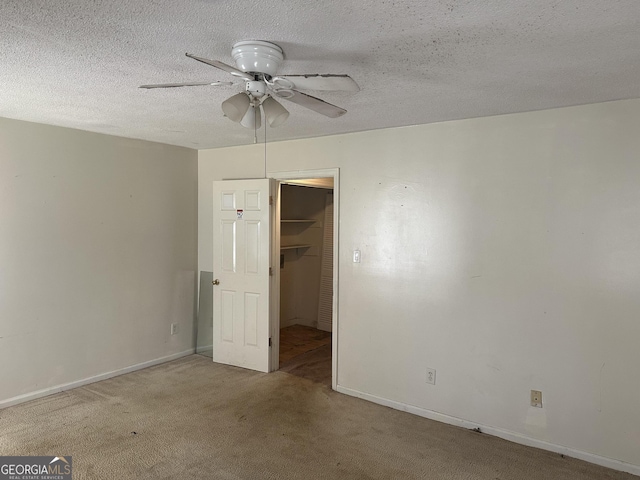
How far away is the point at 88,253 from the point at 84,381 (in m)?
1.20

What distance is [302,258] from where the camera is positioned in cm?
675

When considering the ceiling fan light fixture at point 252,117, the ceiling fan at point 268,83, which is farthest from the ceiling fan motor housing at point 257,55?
the ceiling fan light fixture at point 252,117

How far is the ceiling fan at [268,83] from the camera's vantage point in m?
1.95

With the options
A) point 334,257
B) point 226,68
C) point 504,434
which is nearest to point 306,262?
point 334,257

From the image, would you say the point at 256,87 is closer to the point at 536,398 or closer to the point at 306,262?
the point at 536,398

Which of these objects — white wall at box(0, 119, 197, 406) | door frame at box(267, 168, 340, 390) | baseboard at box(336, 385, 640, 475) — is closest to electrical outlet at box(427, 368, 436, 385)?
baseboard at box(336, 385, 640, 475)

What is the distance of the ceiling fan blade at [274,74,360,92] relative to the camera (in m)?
1.91

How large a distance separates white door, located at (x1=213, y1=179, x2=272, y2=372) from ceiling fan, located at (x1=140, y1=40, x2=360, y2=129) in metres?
2.37

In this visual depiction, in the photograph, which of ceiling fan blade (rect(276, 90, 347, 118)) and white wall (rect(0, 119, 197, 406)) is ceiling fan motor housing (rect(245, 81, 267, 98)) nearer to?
ceiling fan blade (rect(276, 90, 347, 118))

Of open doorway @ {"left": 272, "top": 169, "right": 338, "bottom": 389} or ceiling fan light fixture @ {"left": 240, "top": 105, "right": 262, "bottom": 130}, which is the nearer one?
ceiling fan light fixture @ {"left": 240, "top": 105, "right": 262, "bottom": 130}

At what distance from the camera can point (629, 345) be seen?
9.55 ft

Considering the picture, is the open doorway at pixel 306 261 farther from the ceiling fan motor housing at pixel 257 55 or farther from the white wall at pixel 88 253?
the ceiling fan motor housing at pixel 257 55

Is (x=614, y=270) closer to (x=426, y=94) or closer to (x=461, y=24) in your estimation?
(x=426, y=94)

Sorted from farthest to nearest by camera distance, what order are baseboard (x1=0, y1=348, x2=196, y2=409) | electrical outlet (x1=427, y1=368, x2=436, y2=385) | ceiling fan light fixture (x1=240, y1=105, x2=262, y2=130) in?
baseboard (x1=0, y1=348, x2=196, y2=409), electrical outlet (x1=427, y1=368, x2=436, y2=385), ceiling fan light fixture (x1=240, y1=105, x2=262, y2=130)
